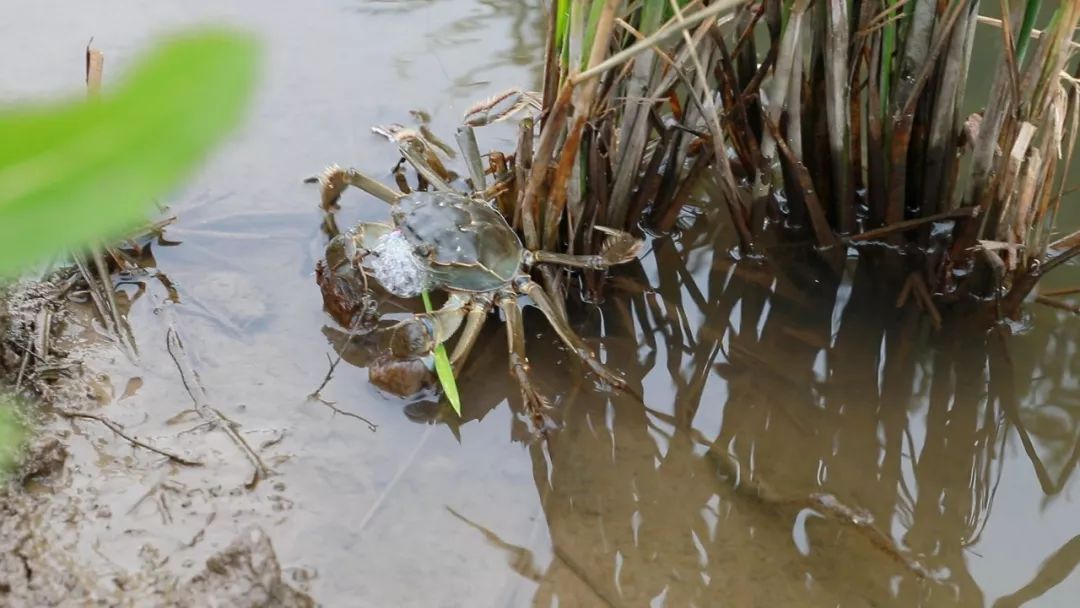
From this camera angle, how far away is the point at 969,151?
301cm

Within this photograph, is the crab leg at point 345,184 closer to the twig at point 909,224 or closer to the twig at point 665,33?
the twig at point 665,33

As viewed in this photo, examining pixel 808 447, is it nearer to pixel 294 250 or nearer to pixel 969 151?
pixel 969 151

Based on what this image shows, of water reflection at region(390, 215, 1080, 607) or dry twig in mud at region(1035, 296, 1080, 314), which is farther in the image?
dry twig in mud at region(1035, 296, 1080, 314)

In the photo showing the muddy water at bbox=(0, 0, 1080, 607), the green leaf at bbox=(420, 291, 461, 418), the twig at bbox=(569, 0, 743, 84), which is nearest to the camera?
the twig at bbox=(569, 0, 743, 84)

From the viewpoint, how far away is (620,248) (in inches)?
103

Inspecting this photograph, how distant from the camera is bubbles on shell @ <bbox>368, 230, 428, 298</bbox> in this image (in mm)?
2750

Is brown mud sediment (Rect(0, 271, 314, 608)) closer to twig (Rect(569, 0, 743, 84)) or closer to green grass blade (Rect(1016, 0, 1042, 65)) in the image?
twig (Rect(569, 0, 743, 84))

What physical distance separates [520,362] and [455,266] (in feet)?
1.28

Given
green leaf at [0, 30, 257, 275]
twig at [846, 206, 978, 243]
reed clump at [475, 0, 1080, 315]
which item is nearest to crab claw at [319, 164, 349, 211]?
reed clump at [475, 0, 1080, 315]

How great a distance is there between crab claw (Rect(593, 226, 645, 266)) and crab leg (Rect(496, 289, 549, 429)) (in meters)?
0.30

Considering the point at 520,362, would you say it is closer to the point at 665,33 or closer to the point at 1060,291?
the point at 665,33

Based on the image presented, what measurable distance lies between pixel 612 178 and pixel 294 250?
110 cm

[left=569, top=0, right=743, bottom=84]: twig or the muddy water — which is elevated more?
[left=569, top=0, right=743, bottom=84]: twig

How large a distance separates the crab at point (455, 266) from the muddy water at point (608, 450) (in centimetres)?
12
